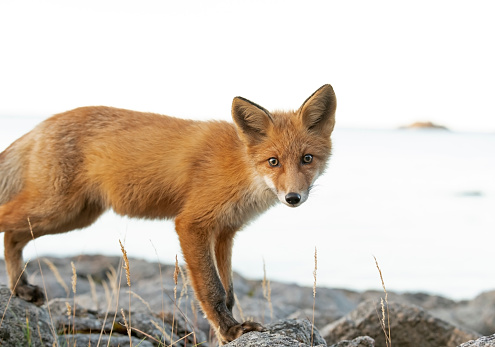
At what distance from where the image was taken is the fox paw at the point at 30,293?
450 cm

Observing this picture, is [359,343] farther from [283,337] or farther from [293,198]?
[293,198]

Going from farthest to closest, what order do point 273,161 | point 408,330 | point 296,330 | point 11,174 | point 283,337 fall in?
point 408,330
point 11,174
point 273,161
point 296,330
point 283,337

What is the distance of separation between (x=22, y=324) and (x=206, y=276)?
1.36 meters

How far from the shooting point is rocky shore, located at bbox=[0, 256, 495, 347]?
142 inches

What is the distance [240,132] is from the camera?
13.7 ft

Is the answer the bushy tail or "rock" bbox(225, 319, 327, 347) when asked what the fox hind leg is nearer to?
the bushy tail

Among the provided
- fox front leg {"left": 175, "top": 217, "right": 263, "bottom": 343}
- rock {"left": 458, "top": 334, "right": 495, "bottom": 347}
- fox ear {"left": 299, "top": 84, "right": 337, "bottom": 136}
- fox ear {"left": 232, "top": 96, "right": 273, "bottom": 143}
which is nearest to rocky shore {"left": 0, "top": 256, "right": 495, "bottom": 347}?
rock {"left": 458, "top": 334, "right": 495, "bottom": 347}

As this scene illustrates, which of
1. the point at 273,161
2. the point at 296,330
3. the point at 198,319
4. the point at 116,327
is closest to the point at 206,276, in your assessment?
the point at 296,330

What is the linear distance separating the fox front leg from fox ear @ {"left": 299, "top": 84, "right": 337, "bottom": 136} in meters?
1.16

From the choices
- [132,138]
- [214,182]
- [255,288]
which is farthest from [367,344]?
[255,288]

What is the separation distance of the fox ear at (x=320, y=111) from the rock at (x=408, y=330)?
2070mm

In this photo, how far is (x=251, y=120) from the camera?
4168mm

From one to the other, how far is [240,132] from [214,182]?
0.44 m

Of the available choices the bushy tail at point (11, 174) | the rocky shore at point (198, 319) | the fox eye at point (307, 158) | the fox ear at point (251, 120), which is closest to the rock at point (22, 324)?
the rocky shore at point (198, 319)
